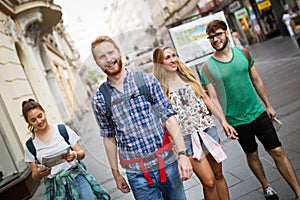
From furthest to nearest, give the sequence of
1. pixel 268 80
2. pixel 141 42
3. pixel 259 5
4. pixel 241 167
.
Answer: pixel 259 5, pixel 268 80, pixel 241 167, pixel 141 42

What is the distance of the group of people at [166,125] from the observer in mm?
1686

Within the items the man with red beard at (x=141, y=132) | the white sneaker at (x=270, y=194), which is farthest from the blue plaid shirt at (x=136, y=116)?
the white sneaker at (x=270, y=194)

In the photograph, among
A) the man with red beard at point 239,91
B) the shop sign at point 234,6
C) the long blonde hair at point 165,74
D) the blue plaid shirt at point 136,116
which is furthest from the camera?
the shop sign at point 234,6

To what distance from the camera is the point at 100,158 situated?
82.3 inches

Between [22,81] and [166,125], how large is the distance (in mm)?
6041

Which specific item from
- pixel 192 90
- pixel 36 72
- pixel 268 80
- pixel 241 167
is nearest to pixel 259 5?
pixel 268 80

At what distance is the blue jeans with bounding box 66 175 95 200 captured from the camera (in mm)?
2267

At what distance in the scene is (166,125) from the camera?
1765 millimetres

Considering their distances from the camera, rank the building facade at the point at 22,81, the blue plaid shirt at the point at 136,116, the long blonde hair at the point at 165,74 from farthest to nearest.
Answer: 1. the building facade at the point at 22,81
2. the long blonde hair at the point at 165,74
3. the blue plaid shirt at the point at 136,116

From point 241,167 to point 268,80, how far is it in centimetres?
455

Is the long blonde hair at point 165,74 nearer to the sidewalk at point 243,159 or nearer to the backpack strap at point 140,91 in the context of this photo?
the backpack strap at point 140,91

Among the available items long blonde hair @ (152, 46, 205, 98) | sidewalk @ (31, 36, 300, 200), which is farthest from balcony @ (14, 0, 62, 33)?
long blonde hair @ (152, 46, 205, 98)

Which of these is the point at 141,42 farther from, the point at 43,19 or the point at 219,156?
the point at 43,19

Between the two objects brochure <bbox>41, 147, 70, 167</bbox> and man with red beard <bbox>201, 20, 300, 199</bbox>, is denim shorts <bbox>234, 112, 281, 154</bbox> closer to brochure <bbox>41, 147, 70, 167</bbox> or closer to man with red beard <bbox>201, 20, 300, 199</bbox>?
man with red beard <bbox>201, 20, 300, 199</bbox>
